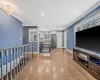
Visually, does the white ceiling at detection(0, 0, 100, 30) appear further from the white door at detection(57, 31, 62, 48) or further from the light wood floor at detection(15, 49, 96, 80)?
the white door at detection(57, 31, 62, 48)

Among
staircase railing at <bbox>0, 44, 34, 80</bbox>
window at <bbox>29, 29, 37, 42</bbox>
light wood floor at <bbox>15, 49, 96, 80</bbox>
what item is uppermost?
window at <bbox>29, 29, 37, 42</bbox>

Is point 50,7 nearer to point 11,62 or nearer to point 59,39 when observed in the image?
point 11,62

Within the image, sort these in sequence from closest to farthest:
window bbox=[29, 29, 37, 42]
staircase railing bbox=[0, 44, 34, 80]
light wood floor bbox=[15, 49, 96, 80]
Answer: staircase railing bbox=[0, 44, 34, 80] < light wood floor bbox=[15, 49, 96, 80] < window bbox=[29, 29, 37, 42]

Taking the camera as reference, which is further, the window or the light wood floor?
the window

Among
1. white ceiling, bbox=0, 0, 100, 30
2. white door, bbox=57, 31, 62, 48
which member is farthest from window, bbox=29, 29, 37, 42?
white door, bbox=57, 31, 62, 48

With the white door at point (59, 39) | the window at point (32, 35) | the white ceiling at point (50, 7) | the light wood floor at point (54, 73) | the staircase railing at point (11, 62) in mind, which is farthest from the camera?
the white door at point (59, 39)

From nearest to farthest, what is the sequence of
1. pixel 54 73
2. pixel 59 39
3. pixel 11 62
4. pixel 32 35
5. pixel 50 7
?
1. pixel 11 62
2. pixel 54 73
3. pixel 50 7
4. pixel 32 35
5. pixel 59 39

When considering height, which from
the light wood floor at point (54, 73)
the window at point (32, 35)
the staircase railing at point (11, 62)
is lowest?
the light wood floor at point (54, 73)

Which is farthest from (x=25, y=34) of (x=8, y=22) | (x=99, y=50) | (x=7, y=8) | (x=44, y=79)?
(x=99, y=50)

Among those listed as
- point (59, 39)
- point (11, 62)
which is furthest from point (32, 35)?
point (59, 39)

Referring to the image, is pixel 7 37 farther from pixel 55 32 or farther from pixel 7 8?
pixel 55 32

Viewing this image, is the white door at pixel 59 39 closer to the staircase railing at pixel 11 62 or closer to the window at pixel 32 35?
the window at pixel 32 35

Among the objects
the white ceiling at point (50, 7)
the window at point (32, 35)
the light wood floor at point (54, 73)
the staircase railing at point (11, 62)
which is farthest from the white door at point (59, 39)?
the staircase railing at point (11, 62)

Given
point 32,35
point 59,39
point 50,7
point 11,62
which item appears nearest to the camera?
point 11,62
